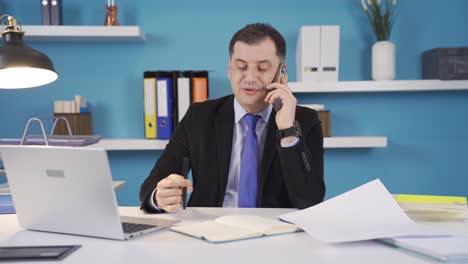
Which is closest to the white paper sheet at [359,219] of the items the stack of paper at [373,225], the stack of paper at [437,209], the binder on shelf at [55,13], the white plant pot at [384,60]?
the stack of paper at [373,225]

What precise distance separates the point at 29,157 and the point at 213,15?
1912 millimetres

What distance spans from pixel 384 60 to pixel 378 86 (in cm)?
14

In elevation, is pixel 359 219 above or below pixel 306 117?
below

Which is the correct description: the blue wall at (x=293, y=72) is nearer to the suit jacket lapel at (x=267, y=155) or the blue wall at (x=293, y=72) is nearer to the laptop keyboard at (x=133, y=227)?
the suit jacket lapel at (x=267, y=155)

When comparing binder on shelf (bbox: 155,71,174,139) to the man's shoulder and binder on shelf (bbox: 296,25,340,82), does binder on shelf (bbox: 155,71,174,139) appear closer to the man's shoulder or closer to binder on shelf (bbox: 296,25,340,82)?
binder on shelf (bbox: 296,25,340,82)

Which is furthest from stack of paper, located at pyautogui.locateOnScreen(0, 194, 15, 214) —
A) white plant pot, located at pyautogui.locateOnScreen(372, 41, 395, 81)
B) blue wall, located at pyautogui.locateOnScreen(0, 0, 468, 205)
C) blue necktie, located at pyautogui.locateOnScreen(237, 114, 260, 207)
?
white plant pot, located at pyautogui.locateOnScreen(372, 41, 395, 81)

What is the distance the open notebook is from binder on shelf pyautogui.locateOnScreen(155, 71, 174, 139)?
54.8 inches

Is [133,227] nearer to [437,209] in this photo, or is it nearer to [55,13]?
[437,209]

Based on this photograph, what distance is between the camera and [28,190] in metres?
1.16

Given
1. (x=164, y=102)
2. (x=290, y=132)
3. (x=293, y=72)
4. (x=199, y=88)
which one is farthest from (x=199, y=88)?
(x=290, y=132)

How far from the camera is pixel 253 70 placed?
5.78 ft

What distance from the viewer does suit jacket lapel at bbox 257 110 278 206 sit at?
171 centimetres

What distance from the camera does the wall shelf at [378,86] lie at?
2646 mm

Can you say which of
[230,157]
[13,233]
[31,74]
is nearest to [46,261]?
[13,233]
